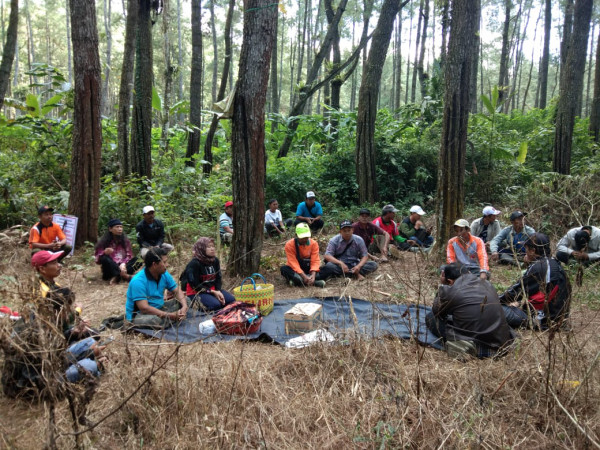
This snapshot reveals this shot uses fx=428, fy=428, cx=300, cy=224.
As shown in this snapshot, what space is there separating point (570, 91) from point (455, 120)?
499cm

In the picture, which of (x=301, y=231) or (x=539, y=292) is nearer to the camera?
(x=539, y=292)

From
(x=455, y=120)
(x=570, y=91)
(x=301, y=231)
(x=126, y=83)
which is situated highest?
(x=570, y=91)

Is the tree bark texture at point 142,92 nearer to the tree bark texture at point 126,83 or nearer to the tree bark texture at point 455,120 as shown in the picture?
the tree bark texture at point 126,83

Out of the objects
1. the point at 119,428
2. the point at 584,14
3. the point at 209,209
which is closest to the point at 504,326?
the point at 119,428

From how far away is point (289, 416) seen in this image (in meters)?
2.78

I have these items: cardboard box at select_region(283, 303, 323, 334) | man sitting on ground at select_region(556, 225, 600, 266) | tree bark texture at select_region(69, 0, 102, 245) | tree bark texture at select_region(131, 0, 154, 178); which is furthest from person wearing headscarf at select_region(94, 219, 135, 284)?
man sitting on ground at select_region(556, 225, 600, 266)

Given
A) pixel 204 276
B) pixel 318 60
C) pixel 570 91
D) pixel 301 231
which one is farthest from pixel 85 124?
pixel 570 91

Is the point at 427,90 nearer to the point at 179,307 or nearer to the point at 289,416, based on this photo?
the point at 179,307

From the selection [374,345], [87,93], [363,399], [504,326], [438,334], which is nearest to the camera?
[363,399]

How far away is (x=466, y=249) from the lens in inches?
247

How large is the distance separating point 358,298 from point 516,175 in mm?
7697

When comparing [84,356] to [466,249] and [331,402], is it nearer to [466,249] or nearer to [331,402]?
[331,402]

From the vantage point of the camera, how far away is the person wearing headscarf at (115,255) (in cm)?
A: 690

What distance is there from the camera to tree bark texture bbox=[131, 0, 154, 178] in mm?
9797
